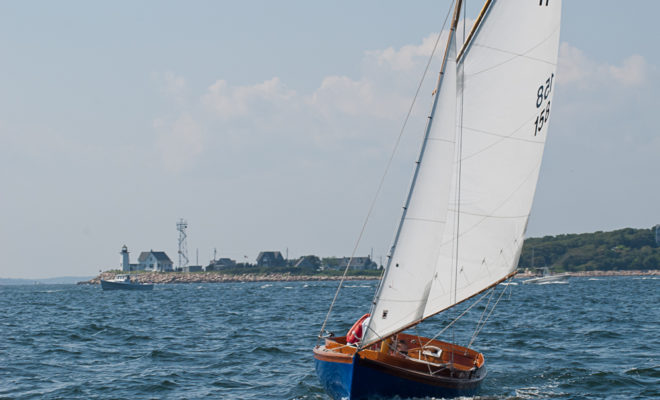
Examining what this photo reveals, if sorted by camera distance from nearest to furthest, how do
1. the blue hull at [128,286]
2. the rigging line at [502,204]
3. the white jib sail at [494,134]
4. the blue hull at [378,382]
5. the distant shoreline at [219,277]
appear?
the blue hull at [378,382], the white jib sail at [494,134], the rigging line at [502,204], the blue hull at [128,286], the distant shoreline at [219,277]

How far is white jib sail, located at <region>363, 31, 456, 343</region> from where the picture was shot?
55.4 ft

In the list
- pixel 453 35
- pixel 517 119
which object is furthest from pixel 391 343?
pixel 453 35

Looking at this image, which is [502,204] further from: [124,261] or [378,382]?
[124,261]

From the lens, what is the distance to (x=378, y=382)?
55.1 feet

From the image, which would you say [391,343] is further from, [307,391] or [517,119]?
[517,119]

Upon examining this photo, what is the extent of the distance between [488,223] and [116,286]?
11075 cm

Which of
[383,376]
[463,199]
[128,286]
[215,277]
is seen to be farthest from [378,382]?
[215,277]

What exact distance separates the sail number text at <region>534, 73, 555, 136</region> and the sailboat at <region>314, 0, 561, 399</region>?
0.10 feet

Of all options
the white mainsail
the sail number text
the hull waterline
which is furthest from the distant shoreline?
the sail number text

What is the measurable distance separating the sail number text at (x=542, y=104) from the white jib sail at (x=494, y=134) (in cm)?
3

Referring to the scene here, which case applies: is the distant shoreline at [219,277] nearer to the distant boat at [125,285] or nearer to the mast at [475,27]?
the distant boat at [125,285]

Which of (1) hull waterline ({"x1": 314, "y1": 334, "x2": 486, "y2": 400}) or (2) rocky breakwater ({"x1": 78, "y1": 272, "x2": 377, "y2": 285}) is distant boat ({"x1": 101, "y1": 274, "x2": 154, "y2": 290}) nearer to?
(2) rocky breakwater ({"x1": 78, "y1": 272, "x2": 377, "y2": 285})

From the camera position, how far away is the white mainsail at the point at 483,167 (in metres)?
17.0

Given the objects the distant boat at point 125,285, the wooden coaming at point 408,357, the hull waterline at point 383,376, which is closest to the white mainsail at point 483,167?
the wooden coaming at point 408,357
